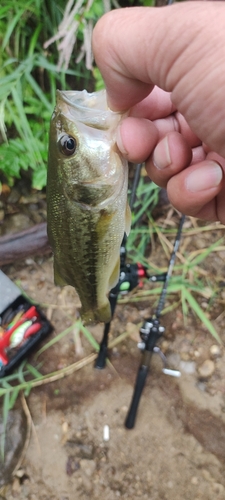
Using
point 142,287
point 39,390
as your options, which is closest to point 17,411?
point 39,390

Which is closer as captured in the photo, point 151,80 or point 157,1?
point 151,80

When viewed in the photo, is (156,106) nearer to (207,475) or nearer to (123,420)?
(123,420)

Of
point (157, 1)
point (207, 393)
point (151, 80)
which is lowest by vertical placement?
point (207, 393)

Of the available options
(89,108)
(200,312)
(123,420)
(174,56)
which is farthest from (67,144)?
(123,420)

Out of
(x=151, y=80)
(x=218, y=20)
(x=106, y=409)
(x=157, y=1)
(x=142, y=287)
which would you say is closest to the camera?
(x=218, y=20)

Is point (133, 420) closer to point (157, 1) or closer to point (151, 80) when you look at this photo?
point (151, 80)

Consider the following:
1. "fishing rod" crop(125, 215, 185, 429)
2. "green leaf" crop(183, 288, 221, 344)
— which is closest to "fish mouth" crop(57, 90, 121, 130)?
"fishing rod" crop(125, 215, 185, 429)

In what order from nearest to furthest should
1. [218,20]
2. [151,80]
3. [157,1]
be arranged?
[218,20] < [151,80] < [157,1]

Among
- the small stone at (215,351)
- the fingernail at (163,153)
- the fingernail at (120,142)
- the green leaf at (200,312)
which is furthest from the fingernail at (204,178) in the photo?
the small stone at (215,351)
